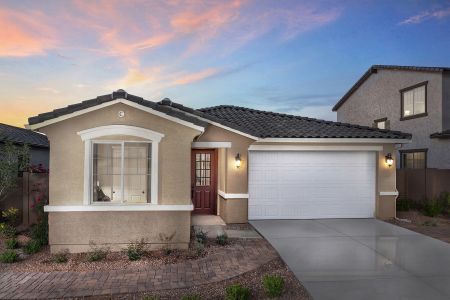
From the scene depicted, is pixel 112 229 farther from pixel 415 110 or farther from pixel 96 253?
pixel 415 110

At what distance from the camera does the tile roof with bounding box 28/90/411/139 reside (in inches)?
317

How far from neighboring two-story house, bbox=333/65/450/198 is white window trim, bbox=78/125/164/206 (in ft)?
37.8

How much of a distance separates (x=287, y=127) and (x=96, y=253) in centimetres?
798

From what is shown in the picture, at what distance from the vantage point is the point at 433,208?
13.0 m

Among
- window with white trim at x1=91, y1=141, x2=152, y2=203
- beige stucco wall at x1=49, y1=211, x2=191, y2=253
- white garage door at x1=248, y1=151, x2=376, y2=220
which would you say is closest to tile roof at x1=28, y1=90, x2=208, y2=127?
window with white trim at x1=91, y1=141, x2=152, y2=203

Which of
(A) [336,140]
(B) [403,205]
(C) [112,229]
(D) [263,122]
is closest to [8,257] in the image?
(C) [112,229]

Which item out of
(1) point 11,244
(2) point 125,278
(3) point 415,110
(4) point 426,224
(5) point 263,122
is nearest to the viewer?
(2) point 125,278

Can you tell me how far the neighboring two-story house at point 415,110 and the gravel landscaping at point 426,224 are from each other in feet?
4.56

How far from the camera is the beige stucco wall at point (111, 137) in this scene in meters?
7.96

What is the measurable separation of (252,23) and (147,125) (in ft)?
22.1

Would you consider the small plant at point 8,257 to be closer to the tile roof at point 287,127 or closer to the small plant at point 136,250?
the small plant at point 136,250

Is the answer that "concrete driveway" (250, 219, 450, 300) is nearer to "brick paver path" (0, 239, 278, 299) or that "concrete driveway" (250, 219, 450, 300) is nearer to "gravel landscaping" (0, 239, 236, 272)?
"brick paver path" (0, 239, 278, 299)

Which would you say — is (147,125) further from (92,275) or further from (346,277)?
(346,277)

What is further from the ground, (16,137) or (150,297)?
(16,137)
